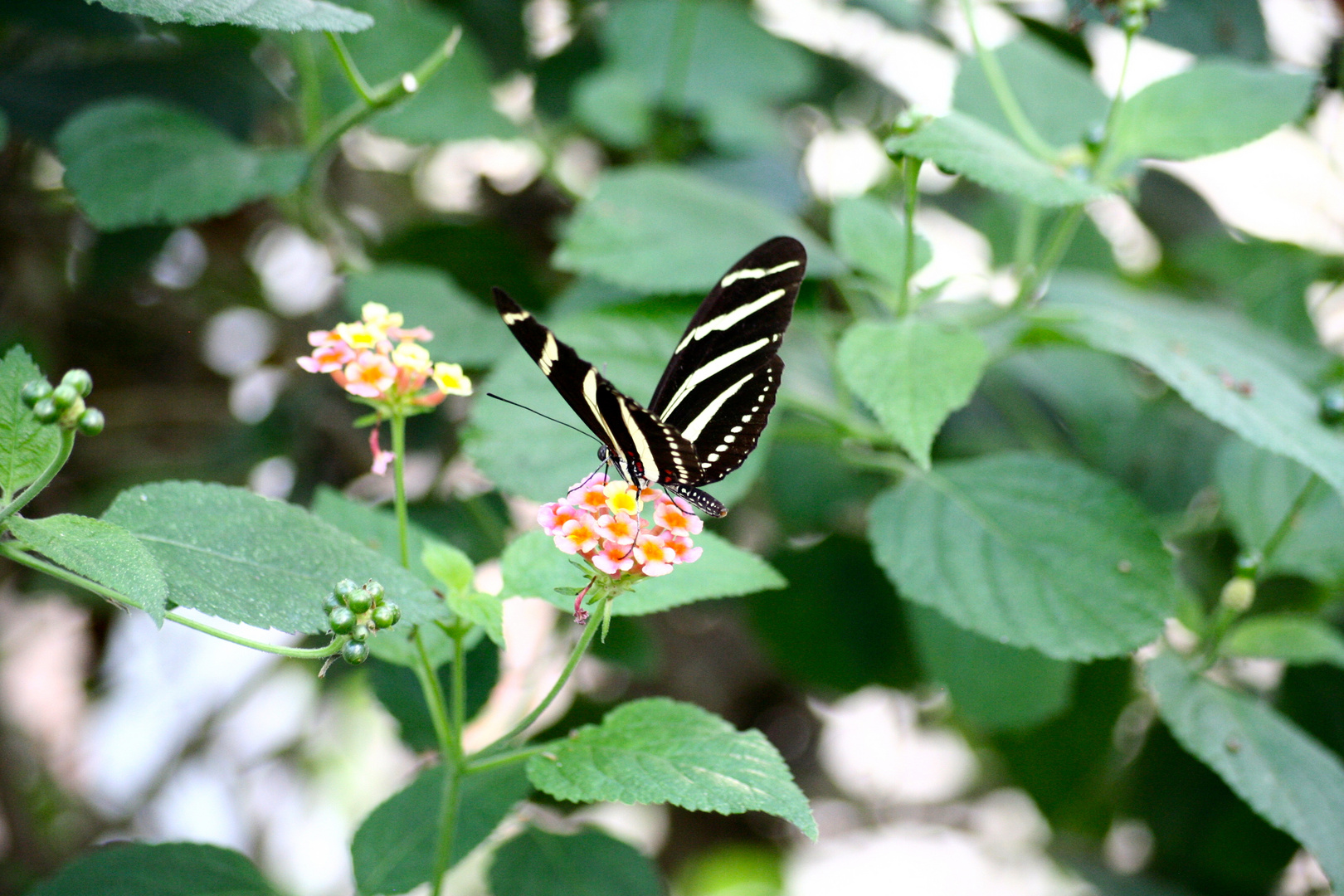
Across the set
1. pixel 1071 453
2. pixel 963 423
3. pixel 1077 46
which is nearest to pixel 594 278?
pixel 963 423

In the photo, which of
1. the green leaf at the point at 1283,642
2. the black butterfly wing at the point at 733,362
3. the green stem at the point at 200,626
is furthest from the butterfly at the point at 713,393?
the green leaf at the point at 1283,642

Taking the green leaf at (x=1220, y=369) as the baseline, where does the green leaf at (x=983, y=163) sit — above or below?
above

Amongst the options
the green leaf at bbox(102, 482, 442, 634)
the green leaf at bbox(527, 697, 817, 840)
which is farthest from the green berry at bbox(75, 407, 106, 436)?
the green leaf at bbox(527, 697, 817, 840)

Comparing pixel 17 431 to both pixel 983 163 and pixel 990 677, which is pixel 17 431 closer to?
pixel 983 163

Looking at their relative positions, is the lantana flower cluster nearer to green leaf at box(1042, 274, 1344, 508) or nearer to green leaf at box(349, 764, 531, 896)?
green leaf at box(349, 764, 531, 896)

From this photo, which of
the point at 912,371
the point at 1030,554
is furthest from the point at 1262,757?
the point at 912,371

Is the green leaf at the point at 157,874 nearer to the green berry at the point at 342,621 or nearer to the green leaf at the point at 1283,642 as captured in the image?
the green berry at the point at 342,621

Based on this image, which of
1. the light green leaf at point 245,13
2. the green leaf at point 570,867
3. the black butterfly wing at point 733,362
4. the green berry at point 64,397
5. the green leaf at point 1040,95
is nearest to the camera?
the green berry at point 64,397
